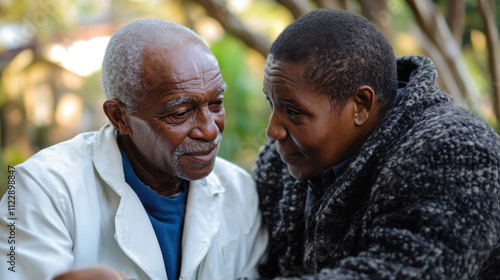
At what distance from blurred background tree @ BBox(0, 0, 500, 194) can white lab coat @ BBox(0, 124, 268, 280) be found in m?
2.06

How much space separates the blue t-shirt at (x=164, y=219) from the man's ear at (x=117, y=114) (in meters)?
0.13

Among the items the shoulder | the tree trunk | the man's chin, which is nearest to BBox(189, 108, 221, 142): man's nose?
the man's chin

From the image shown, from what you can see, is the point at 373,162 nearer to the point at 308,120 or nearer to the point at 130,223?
the point at 308,120

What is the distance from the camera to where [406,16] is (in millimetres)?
7094

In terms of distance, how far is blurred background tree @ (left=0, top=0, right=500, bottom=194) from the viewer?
4570mm

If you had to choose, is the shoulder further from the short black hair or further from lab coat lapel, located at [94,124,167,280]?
the short black hair

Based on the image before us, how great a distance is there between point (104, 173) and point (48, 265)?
49 centimetres

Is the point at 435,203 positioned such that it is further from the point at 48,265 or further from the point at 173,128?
the point at 48,265

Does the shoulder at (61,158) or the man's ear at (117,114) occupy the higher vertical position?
the man's ear at (117,114)

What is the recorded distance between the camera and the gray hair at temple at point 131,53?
7.49 feet

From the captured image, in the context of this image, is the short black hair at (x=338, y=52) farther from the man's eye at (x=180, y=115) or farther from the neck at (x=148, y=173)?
the neck at (x=148, y=173)

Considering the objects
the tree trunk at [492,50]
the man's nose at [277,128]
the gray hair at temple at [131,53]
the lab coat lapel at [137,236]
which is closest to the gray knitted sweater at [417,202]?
the man's nose at [277,128]

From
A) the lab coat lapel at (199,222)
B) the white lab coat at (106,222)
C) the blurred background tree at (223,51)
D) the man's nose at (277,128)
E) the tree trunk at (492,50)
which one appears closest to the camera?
the white lab coat at (106,222)

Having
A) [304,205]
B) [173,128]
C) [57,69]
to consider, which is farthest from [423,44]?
[57,69]
